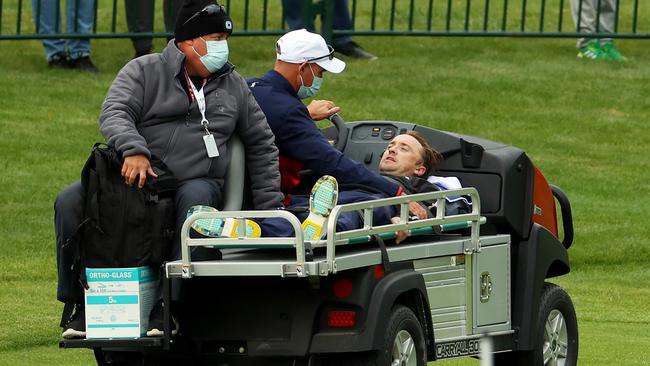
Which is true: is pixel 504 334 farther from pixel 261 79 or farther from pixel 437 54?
pixel 437 54

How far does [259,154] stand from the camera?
27.0 ft

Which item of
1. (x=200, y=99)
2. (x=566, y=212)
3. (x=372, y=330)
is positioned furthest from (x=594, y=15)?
(x=372, y=330)

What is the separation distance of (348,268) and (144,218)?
869 millimetres

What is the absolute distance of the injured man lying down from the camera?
7527mm

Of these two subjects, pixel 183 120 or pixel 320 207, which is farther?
pixel 183 120

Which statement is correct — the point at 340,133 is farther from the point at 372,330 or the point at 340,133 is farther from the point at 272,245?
the point at 272,245

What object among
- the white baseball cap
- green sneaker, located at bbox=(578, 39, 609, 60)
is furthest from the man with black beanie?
green sneaker, located at bbox=(578, 39, 609, 60)

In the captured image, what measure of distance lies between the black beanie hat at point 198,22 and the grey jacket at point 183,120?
0.08 m

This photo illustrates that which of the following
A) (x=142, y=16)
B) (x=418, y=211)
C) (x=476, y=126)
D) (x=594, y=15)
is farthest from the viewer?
(x=594, y=15)

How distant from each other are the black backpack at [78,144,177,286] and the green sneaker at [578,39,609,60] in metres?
13.6

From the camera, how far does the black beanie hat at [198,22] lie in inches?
321

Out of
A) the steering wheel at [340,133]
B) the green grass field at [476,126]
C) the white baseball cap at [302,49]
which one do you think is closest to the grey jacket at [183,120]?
the white baseball cap at [302,49]

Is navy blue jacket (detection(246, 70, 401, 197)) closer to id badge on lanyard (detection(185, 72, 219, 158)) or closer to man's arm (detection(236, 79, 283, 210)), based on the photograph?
man's arm (detection(236, 79, 283, 210))

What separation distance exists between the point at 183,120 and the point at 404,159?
1462 millimetres
